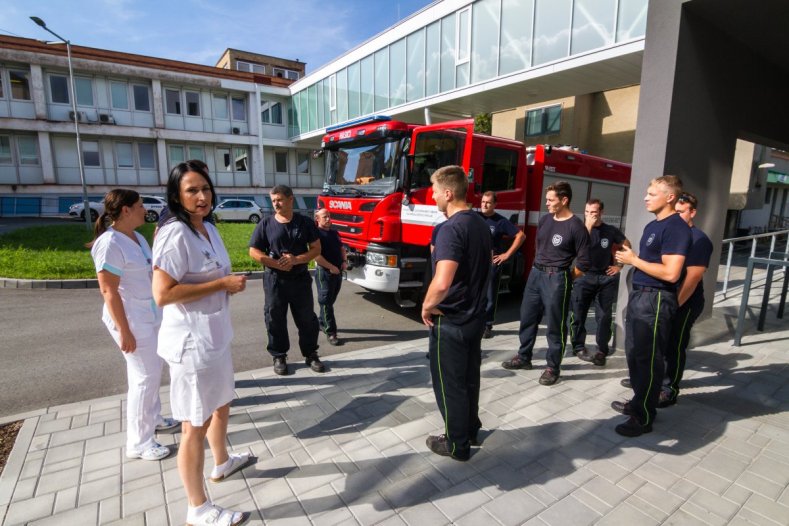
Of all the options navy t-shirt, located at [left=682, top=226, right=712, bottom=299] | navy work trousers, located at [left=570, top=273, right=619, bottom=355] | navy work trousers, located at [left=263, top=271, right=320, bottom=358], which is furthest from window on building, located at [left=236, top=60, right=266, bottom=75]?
navy t-shirt, located at [left=682, top=226, right=712, bottom=299]

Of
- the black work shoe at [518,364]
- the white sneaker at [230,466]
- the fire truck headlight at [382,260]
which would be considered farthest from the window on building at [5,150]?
the black work shoe at [518,364]

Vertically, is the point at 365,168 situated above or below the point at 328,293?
above

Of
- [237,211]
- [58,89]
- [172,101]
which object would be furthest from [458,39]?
[58,89]

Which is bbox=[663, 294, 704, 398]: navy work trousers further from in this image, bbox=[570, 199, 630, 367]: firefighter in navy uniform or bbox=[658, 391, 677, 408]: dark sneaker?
bbox=[570, 199, 630, 367]: firefighter in navy uniform

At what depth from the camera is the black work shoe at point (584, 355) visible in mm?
4709

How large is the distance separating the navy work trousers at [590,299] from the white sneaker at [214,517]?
4.03 metres

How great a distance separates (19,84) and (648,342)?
31.5 m

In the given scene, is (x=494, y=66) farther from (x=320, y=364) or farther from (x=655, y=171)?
(x=320, y=364)

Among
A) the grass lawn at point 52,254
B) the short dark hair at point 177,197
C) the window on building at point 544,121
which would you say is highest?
the window on building at point 544,121

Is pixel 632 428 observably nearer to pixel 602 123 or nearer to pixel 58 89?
pixel 602 123

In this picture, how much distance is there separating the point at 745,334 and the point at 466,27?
39.2ft

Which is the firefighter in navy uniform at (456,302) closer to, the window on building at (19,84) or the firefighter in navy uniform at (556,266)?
the firefighter in navy uniform at (556,266)

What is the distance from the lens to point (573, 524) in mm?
2316

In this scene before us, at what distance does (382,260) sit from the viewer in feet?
19.7
